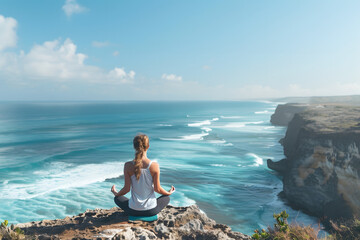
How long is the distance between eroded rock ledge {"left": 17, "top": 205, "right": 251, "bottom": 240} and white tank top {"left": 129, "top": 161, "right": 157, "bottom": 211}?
44 centimetres

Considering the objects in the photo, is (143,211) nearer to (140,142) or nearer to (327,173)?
(140,142)

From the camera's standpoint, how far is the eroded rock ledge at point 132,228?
5.22 meters

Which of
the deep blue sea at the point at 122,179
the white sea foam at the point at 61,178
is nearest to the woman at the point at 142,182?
the deep blue sea at the point at 122,179

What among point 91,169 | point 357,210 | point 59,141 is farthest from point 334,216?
point 59,141

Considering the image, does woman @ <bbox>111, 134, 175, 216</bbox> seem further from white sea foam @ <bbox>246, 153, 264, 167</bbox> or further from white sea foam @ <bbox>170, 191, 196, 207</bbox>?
white sea foam @ <bbox>246, 153, 264, 167</bbox>

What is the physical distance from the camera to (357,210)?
18547 mm

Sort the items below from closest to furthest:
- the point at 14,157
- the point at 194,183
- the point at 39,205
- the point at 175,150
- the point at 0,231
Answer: the point at 0,231
the point at 39,205
the point at 194,183
the point at 14,157
the point at 175,150

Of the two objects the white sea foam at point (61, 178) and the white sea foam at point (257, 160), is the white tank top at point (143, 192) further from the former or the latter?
the white sea foam at point (257, 160)

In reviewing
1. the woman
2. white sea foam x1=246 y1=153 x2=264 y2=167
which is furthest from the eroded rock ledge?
white sea foam x1=246 y1=153 x2=264 y2=167

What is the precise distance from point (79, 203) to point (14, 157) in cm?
2155

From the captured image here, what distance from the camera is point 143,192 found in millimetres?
5309

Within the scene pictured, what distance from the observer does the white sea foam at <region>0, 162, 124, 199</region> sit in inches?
914

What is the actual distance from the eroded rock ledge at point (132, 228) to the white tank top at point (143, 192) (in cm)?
44

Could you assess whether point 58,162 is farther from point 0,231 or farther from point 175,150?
point 0,231
